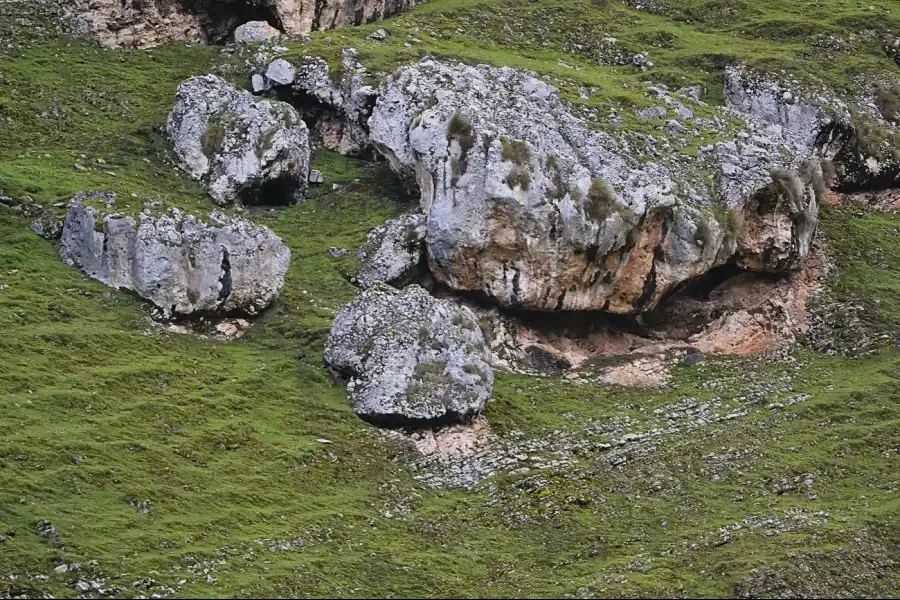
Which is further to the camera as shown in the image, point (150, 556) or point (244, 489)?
point (244, 489)

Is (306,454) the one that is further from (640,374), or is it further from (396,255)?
(640,374)

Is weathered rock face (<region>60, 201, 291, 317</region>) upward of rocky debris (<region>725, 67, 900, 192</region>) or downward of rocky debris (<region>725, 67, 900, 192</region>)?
downward

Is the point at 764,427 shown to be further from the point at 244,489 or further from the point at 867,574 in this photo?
the point at 244,489

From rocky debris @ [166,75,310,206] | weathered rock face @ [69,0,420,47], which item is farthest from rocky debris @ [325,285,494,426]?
weathered rock face @ [69,0,420,47]

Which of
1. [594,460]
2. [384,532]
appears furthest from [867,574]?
[384,532]

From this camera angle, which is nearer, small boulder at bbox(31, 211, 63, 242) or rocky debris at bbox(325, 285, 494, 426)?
rocky debris at bbox(325, 285, 494, 426)

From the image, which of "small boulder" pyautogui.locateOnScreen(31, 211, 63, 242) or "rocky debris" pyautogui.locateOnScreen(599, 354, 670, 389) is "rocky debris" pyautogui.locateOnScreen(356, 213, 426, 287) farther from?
"small boulder" pyautogui.locateOnScreen(31, 211, 63, 242)
